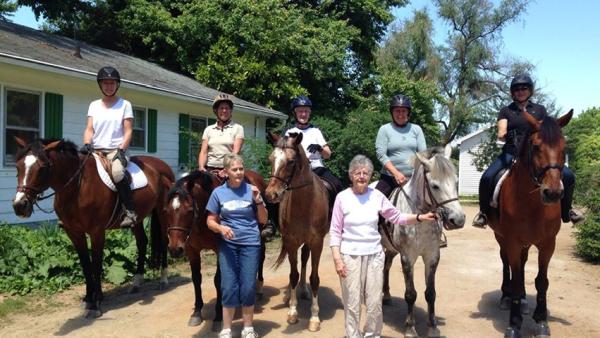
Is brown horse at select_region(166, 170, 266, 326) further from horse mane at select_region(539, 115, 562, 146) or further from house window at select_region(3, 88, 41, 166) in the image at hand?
house window at select_region(3, 88, 41, 166)

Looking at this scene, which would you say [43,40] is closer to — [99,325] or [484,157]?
[99,325]

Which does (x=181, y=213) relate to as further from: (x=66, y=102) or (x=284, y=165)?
(x=66, y=102)

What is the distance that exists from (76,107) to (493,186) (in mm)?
9258

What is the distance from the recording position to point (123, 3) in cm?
2162

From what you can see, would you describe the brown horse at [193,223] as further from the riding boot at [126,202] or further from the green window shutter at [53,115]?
the green window shutter at [53,115]

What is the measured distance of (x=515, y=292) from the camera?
216 inches

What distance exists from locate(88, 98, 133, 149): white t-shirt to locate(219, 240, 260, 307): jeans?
2.62m

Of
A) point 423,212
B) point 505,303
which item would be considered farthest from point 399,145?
point 505,303

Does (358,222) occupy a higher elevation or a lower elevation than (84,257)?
higher

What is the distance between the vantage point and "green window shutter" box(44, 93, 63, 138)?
10.5 metres

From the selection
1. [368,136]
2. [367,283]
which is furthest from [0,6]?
[367,283]

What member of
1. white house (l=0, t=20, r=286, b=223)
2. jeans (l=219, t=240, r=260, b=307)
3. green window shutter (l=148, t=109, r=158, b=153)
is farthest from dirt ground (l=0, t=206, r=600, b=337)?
green window shutter (l=148, t=109, r=158, b=153)

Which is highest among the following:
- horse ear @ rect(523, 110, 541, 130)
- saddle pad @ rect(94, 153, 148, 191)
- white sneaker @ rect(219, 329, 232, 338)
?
horse ear @ rect(523, 110, 541, 130)

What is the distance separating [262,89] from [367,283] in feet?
51.0
